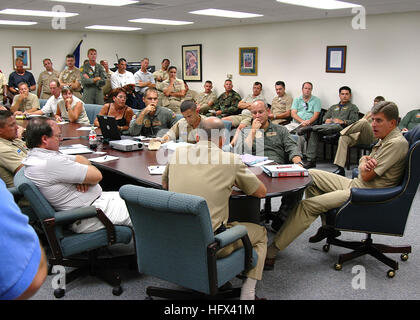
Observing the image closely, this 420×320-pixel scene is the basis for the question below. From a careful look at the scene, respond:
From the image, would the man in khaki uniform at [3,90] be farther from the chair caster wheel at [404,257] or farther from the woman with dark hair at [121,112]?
the chair caster wheel at [404,257]

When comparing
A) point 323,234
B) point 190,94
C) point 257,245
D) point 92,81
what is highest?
point 92,81

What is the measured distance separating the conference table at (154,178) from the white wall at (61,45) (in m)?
7.59

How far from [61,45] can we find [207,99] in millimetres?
4862

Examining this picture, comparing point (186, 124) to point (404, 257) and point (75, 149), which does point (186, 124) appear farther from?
point (404, 257)

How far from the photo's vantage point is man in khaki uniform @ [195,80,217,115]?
9.58 meters

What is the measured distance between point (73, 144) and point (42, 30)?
26.8 feet

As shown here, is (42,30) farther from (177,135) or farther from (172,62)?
(177,135)

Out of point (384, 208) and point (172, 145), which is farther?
point (172, 145)

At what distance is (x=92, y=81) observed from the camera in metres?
9.09

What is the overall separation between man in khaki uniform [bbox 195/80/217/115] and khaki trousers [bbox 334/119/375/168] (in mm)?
4102

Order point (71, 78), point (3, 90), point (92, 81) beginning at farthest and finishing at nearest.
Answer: point (71, 78) → point (3, 90) → point (92, 81)

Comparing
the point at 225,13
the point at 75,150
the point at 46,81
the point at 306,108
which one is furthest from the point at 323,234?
the point at 46,81

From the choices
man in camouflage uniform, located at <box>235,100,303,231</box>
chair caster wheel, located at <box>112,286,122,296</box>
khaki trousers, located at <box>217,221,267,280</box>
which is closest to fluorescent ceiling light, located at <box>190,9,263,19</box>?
man in camouflage uniform, located at <box>235,100,303,231</box>

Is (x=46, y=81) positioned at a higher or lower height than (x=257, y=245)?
higher
